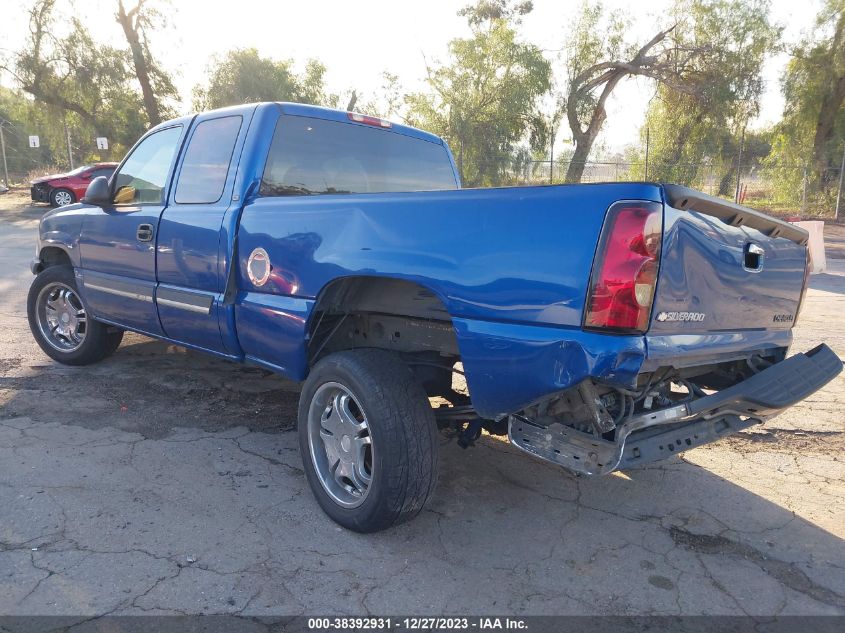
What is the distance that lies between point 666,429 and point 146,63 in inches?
1141

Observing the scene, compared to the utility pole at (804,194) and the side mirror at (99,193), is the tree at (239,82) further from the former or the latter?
the side mirror at (99,193)

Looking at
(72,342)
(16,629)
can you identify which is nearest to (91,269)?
(72,342)

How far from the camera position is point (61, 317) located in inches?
214

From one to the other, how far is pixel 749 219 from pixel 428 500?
186 centimetres

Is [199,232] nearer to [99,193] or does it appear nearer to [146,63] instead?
[99,193]

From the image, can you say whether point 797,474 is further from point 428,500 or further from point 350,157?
point 350,157

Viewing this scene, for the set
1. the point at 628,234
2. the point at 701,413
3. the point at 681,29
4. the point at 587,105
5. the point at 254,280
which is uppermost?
the point at 681,29

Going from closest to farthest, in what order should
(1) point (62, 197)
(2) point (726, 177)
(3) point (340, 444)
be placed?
1. (3) point (340, 444)
2. (1) point (62, 197)
3. (2) point (726, 177)

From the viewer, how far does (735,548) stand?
2.87m

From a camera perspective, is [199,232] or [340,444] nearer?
[340,444]

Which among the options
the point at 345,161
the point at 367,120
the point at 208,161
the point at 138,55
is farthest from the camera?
the point at 138,55

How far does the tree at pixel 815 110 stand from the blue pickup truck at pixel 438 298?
2251 centimetres

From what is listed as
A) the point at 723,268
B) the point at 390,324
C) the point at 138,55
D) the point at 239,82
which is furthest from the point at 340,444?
the point at 239,82

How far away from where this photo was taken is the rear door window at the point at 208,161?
149 inches
